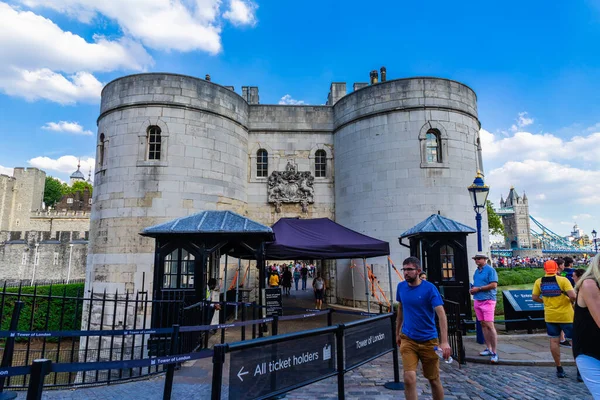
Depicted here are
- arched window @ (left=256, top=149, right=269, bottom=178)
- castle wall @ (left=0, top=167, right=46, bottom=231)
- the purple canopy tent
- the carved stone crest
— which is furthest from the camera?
castle wall @ (left=0, top=167, right=46, bottom=231)

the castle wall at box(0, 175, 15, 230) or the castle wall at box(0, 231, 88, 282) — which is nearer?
the castle wall at box(0, 231, 88, 282)

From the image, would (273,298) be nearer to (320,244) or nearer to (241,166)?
(320,244)

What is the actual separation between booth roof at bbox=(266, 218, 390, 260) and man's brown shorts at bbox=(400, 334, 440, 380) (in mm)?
6158

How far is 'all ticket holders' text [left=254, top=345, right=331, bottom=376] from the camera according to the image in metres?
3.51

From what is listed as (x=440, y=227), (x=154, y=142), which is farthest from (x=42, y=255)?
(x=440, y=227)

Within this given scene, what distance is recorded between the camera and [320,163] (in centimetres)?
1839

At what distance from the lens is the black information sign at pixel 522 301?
10109 millimetres

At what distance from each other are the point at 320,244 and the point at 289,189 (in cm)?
719

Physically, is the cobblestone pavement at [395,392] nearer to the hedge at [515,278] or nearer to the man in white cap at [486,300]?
the man in white cap at [486,300]

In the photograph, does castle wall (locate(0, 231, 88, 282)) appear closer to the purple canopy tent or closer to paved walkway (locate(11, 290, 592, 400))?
the purple canopy tent

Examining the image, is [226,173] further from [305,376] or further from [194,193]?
[305,376]

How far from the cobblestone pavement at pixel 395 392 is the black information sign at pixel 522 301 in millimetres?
3635

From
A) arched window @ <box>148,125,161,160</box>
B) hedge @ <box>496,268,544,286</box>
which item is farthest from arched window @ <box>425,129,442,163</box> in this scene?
hedge @ <box>496,268,544,286</box>

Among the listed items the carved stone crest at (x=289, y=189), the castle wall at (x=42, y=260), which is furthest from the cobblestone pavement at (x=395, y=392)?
the castle wall at (x=42, y=260)
